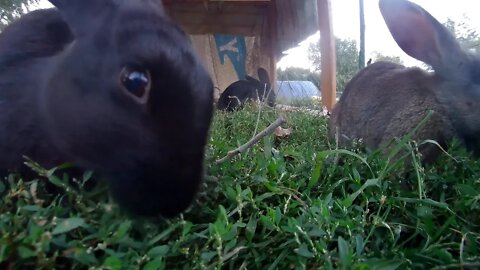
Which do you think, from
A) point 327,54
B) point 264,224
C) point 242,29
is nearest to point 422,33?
point 264,224

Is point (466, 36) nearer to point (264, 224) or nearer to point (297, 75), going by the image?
point (264, 224)

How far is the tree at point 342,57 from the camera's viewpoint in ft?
21.4

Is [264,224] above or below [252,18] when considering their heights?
below

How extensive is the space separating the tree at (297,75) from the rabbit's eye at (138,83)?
6.12m

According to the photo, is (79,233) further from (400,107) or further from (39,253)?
(400,107)

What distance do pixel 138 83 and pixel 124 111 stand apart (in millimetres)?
71

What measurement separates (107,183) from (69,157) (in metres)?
0.19

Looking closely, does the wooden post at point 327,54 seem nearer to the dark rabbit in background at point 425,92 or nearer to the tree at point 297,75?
the tree at point 297,75

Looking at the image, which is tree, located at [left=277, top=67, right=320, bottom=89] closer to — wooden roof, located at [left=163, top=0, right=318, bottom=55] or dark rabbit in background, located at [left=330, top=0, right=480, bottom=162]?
wooden roof, located at [left=163, top=0, right=318, bottom=55]

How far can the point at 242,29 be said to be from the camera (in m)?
8.05

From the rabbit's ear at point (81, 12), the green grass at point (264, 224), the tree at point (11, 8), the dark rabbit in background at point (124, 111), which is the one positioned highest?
the tree at point (11, 8)

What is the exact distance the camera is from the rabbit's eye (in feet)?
3.74

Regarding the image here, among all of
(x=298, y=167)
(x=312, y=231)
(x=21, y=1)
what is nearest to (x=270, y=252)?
(x=312, y=231)

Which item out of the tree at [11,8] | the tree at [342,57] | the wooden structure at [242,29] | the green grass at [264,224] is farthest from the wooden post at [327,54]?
the green grass at [264,224]
